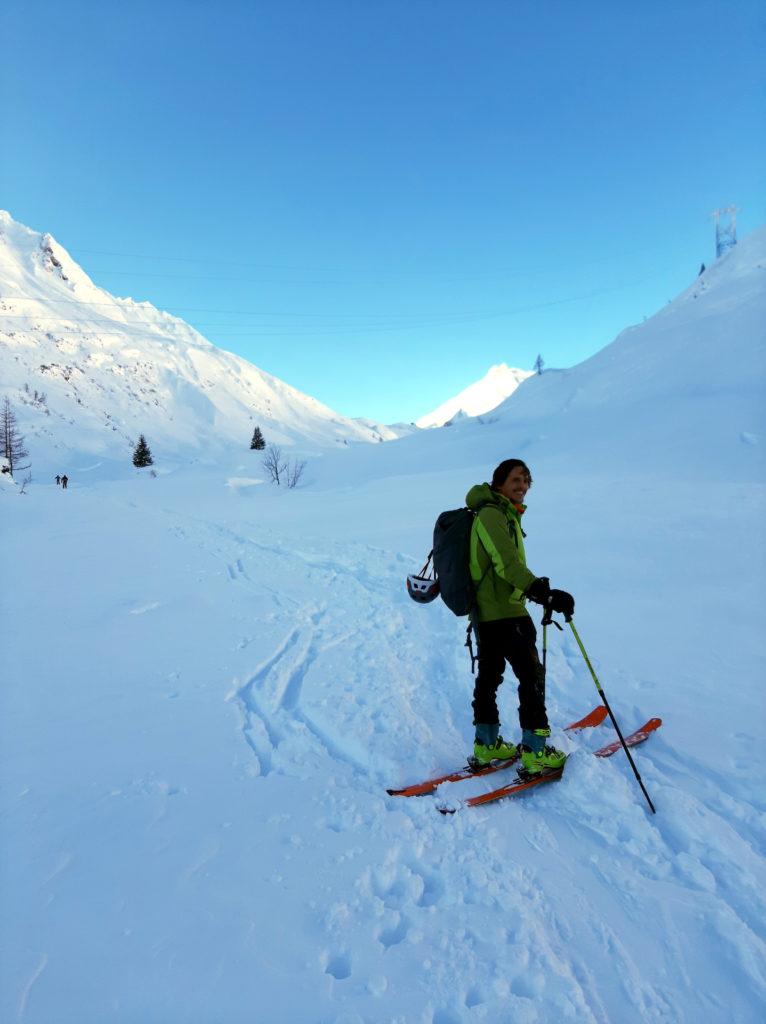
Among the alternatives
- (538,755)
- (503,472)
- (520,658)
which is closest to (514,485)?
(503,472)

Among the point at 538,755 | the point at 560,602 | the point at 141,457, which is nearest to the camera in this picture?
the point at 560,602

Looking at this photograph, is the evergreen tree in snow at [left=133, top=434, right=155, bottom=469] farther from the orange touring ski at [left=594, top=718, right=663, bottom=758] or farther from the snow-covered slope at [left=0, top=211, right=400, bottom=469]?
the orange touring ski at [left=594, top=718, right=663, bottom=758]

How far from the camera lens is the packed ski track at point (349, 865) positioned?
6.46 feet

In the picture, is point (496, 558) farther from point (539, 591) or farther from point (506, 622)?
point (506, 622)

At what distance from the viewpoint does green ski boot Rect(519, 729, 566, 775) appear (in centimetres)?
336

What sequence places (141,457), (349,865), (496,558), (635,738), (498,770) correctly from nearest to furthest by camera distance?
(349,865)
(496,558)
(498,770)
(635,738)
(141,457)

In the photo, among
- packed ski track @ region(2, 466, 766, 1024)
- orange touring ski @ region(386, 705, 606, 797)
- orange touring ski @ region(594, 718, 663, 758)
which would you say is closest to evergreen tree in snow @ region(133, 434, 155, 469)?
packed ski track @ region(2, 466, 766, 1024)

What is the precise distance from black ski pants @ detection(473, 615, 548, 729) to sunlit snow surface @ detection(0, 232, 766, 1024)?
52cm

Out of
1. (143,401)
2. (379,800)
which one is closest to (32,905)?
(379,800)

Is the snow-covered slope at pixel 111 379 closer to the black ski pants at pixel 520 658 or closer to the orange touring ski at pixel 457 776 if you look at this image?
the orange touring ski at pixel 457 776

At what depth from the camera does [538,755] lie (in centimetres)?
338

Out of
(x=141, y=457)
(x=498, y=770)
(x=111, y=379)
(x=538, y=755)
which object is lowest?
(x=498, y=770)

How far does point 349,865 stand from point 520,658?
5.54 feet

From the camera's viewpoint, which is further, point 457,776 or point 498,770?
point 498,770
